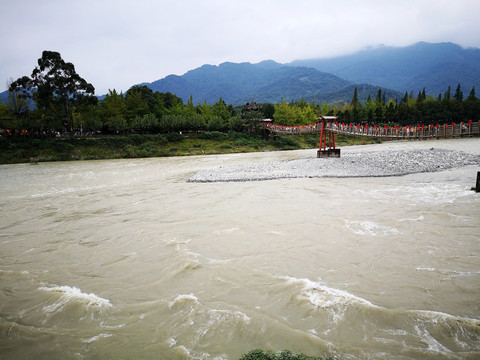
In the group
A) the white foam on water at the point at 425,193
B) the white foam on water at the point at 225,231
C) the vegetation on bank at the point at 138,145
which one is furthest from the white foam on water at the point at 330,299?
the vegetation on bank at the point at 138,145

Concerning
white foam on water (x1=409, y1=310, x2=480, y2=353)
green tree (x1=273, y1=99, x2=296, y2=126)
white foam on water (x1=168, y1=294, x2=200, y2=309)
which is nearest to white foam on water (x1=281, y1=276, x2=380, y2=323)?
white foam on water (x1=409, y1=310, x2=480, y2=353)

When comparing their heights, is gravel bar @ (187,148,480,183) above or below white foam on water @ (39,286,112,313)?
above

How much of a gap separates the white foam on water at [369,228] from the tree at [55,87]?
49.1m

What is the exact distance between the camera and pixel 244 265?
6340mm

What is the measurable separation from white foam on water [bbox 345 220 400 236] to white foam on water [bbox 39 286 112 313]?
6748 mm

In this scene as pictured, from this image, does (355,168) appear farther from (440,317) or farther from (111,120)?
(111,120)

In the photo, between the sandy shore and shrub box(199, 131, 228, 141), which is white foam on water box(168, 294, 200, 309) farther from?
shrub box(199, 131, 228, 141)

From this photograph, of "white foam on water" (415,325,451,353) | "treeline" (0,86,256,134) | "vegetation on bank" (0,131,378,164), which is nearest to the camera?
"white foam on water" (415,325,451,353)

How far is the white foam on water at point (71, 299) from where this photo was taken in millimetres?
4914

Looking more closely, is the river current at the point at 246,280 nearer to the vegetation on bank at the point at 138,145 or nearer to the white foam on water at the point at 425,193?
the white foam on water at the point at 425,193

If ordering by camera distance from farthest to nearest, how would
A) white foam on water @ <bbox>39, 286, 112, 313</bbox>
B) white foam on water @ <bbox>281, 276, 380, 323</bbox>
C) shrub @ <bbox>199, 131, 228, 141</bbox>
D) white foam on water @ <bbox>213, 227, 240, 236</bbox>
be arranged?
shrub @ <bbox>199, 131, 228, 141</bbox>, white foam on water @ <bbox>213, 227, 240, 236</bbox>, white foam on water @ <bbox>39, 286, 112, 313</bbox>, white foam on water @ <bbox>281, 276, 380, 323</bbox>

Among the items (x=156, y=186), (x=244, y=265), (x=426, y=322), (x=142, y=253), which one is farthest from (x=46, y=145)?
(x=426, y=322)

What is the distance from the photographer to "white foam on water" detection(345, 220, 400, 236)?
7986 mm

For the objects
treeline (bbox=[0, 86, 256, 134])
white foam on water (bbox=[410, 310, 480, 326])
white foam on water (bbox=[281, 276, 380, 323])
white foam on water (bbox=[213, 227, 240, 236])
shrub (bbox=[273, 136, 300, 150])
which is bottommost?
white foam on water (bbox=[281, 276, 380, 323])
